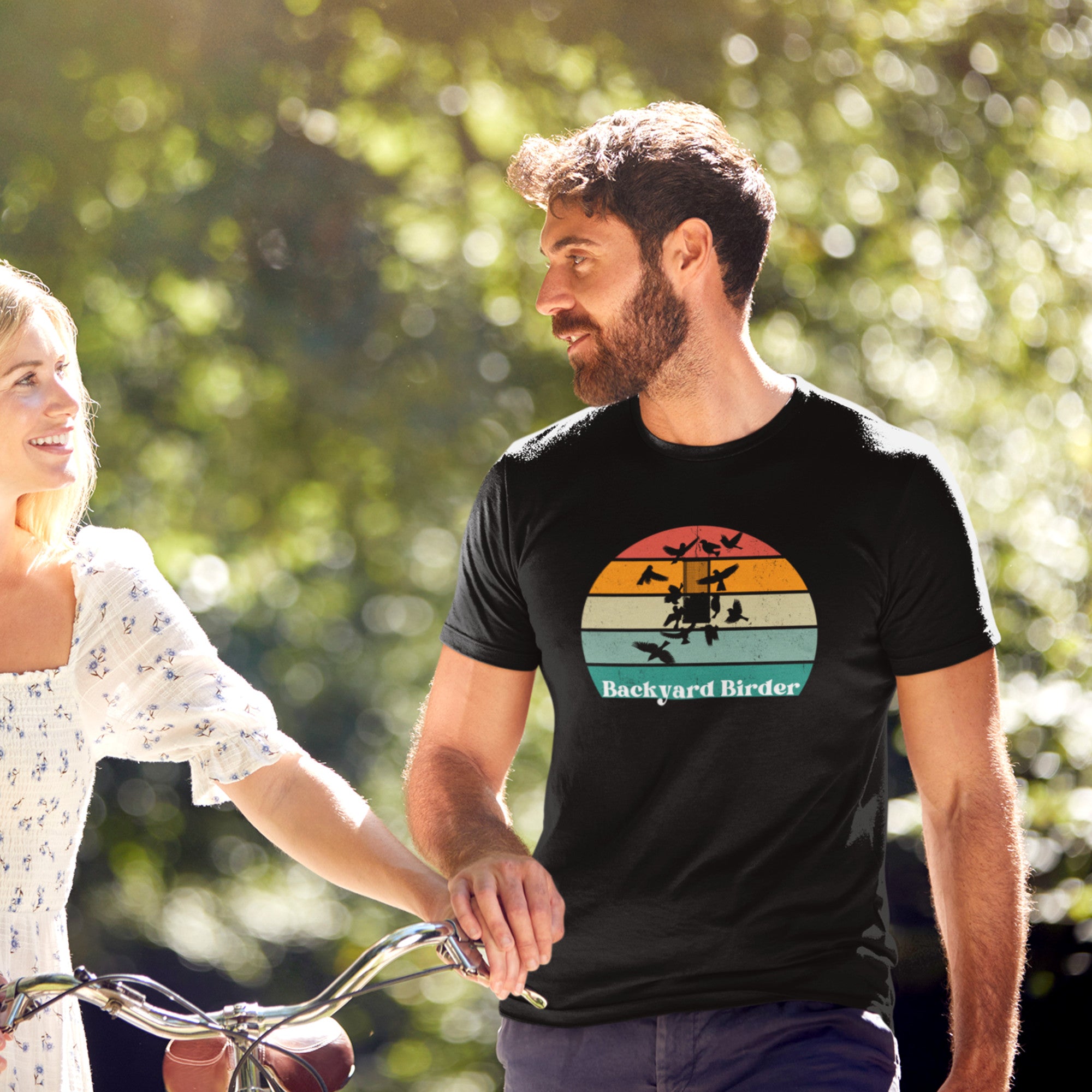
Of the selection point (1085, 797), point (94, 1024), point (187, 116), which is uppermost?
point (187, 116)

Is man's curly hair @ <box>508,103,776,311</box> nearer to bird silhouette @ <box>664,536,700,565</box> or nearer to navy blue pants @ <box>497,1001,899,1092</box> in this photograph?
bird silhouette @ <box>664,536,700,565</box>

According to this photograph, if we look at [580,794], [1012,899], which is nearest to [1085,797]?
[1012,899]

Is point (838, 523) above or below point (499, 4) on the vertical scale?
below

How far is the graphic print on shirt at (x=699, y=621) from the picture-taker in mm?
1883

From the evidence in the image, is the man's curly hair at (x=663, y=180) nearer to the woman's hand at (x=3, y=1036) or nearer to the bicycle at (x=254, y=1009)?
the bicycle at (x=254, y=1009)

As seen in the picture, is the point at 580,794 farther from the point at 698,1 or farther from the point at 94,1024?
the point at 698,1

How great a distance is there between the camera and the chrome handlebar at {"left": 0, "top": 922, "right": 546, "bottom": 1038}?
1441mm

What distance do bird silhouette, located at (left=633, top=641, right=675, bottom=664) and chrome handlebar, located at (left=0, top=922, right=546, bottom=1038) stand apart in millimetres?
519

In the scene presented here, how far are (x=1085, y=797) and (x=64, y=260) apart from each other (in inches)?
144

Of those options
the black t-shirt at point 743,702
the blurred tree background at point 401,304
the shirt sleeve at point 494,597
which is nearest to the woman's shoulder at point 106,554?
the shirt sleeve at point 494,597

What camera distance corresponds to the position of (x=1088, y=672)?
4.11 m

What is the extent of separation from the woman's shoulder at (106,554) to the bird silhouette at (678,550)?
29.0 inches

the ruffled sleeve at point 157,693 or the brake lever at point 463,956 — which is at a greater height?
the ruffled sleeve at point 157,693

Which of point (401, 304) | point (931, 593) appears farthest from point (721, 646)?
point (401, 304)
